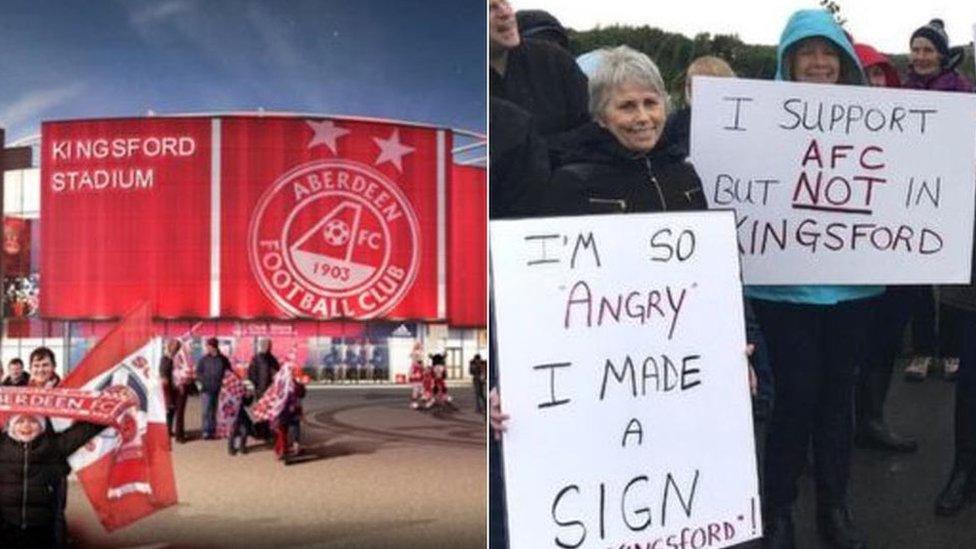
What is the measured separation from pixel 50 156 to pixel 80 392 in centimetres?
57

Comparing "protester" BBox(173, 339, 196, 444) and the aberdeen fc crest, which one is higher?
the aberdeen fc crest

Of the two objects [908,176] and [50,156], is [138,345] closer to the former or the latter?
[50,156]

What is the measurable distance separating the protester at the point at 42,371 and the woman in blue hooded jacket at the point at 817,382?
1821 millimetres

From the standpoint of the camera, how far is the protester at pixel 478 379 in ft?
11.5

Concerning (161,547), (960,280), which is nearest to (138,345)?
(161,547)

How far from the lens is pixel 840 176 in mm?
3809

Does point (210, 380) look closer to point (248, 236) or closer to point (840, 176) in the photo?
point (248, 236)

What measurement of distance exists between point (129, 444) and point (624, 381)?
3.96 ft

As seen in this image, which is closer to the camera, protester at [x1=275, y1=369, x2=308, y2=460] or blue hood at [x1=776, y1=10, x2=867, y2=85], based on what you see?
protester at [x1=275, y1=369, x2=308, y2=460]

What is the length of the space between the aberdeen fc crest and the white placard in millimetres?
863

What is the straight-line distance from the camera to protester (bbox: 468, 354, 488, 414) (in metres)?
3.51

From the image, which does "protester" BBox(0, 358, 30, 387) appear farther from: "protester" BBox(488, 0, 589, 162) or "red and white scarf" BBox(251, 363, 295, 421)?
"protester" BBox(488, 0, 589, 162)

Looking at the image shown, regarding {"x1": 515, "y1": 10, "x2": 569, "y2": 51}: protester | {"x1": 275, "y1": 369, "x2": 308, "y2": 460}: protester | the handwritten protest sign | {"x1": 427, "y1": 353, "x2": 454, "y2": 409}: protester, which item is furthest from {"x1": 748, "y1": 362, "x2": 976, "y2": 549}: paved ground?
{"x1": 275, "y1": 369, "x2": 308, "y2": 460}: protester

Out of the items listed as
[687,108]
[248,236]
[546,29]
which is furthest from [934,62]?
[248,236]
